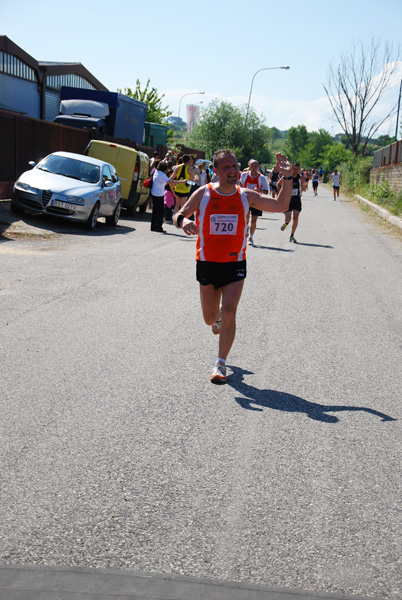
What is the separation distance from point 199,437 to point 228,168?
2202mm

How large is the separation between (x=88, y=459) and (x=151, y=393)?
1362 millimetres

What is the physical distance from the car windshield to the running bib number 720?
12.2m

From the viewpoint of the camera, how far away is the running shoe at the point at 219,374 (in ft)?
19.4

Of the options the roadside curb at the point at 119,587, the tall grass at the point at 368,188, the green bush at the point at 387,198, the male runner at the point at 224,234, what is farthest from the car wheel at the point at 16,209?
Answer: the roadside curb at the point at 119,587

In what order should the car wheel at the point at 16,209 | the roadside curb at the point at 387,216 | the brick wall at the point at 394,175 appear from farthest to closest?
the brick wall at the point at 394,175 < the roadside curb at the point at 387,216 < the car wheel at the point at 16,209

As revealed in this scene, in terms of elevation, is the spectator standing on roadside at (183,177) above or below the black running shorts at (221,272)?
above

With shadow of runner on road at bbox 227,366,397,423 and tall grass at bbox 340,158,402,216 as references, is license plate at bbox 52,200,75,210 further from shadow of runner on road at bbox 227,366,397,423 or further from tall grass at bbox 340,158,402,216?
tall grass at bbox 340,158,402,216

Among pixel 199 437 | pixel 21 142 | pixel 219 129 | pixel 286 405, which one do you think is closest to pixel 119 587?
pixel 199 437

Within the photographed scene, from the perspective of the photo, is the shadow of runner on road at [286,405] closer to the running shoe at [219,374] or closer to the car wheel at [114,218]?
the running shoe at [219,374]

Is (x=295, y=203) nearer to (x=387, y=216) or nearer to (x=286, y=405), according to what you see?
(x=387, y=216)

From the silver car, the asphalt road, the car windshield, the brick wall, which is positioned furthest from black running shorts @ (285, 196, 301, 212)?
the brick wall

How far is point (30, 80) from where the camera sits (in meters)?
40.2

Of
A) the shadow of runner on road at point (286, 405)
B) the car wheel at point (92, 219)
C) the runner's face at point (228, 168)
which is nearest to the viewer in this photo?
the shadow of runner on road at point (286, 405)

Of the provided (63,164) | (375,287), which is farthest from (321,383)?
(63,164)
